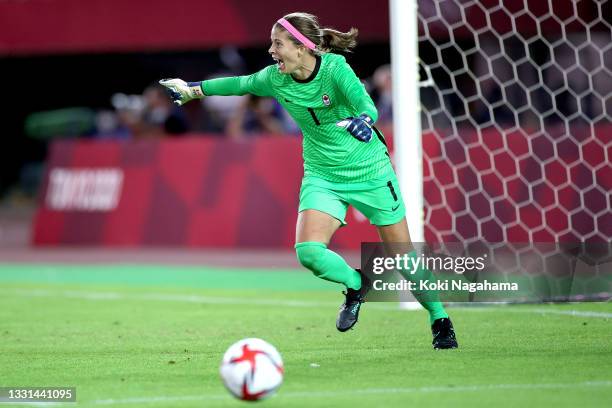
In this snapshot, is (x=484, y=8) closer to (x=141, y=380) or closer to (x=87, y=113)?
(x=141, y=380)

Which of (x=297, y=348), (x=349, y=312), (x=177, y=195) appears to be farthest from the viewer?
(x=177, y=195)

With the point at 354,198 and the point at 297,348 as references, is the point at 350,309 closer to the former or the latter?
the point at 297,348

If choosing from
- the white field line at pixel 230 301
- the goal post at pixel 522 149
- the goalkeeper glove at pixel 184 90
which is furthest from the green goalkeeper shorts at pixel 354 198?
the goal post at pixel 522 149

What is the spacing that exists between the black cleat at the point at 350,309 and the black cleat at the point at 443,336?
1.75 ft

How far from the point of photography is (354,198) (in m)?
8.55

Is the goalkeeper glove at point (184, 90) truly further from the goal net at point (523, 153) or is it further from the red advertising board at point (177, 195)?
the red advertising board at point (177, 195)

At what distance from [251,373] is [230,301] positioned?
6.16 metres

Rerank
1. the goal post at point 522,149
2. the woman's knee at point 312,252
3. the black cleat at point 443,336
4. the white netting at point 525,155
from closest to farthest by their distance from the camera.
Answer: the woman's knee at point 312,252 < the black cleat at point 443,336 < the goal post at point 522,149 < the white netting at point 525,155

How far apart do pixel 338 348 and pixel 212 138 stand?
32.8 feet

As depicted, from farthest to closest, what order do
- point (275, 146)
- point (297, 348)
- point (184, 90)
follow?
point (275, 146) → point (184, 90) → point (297, 348)

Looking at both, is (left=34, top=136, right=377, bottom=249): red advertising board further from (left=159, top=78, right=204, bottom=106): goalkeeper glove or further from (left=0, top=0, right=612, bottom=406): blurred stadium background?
(left=159, top=78, right=204, bottom=106): goalkeeper glove

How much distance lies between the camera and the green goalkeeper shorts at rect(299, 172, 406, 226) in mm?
8477

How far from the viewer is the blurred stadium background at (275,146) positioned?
47.3ft

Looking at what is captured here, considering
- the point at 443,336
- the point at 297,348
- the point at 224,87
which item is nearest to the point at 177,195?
the point at 224,87
